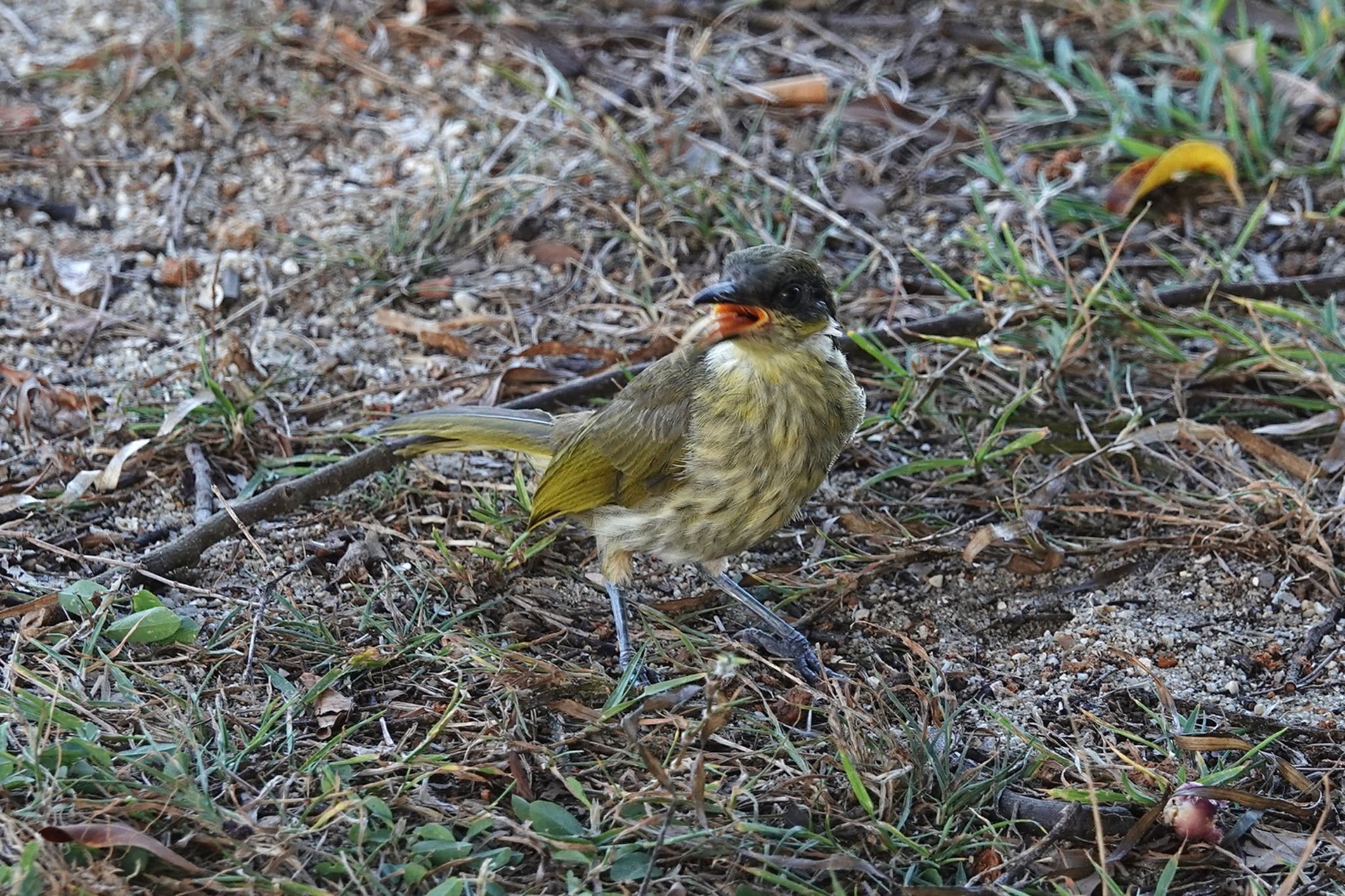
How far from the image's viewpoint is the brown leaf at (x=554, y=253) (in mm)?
5117

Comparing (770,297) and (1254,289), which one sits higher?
(770,297)

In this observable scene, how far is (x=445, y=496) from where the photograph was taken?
A: 410 cm

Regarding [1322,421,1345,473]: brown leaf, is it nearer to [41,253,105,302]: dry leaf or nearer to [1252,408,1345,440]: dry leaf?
[1252,408,1345,440]: dry leaf

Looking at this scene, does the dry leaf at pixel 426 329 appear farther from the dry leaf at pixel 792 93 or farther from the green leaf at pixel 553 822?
the green leaf at pixel 553 822

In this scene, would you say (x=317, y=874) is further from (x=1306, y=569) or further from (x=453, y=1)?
(x=453, y=1)

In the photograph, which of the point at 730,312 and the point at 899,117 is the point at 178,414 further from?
the point at 899,117

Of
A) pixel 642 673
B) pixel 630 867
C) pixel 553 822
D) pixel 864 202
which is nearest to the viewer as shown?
pixel 630 867

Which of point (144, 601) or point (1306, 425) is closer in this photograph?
point (144, 601)

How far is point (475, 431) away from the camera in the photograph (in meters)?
3.89

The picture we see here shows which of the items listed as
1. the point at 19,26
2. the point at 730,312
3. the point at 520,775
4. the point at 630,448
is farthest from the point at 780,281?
the point at 19,26

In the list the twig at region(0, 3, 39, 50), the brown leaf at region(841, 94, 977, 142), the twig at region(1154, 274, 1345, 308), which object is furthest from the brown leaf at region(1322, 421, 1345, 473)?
the twig at region(0, 3, 39, 50)

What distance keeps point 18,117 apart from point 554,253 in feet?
7.47

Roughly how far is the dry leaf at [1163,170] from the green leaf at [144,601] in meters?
3.57

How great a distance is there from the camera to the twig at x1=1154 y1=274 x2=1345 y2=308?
15.2 feet
